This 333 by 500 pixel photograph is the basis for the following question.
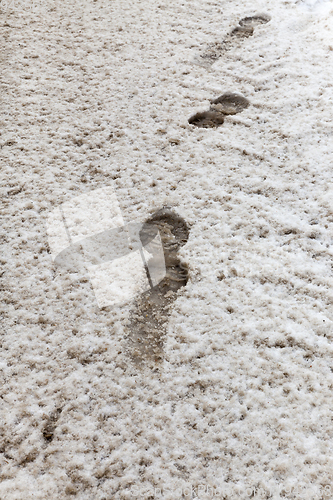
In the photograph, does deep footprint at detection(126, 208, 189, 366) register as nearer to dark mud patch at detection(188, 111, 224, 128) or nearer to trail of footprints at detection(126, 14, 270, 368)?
trail of footprints at detection(126, 14, 270, 368)

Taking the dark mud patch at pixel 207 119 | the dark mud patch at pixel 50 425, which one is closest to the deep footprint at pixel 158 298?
the dark mud patch at pixel 50 425

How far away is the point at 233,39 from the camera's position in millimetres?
2672

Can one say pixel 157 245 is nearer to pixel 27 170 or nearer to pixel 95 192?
pixel 95 192

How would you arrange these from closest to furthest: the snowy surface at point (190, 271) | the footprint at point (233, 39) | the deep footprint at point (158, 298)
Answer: the snowy surface at point (190, 271), the deep footprint at point (158, 298), the footprint at point (233, 39)

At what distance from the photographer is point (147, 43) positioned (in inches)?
106

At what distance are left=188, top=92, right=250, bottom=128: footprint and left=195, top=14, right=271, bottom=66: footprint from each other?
1.30 feet

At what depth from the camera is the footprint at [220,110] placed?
7.10 ft

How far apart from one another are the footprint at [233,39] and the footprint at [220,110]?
0.40 metres

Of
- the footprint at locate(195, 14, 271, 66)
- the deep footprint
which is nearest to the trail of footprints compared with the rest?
the deep footprint

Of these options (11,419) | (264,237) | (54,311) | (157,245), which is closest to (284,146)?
(264,237)

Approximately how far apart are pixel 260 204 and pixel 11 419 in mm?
1287

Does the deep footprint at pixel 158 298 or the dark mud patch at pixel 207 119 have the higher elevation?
→ the dark mud patch at pixel 207 119

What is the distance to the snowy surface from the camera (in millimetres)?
1172

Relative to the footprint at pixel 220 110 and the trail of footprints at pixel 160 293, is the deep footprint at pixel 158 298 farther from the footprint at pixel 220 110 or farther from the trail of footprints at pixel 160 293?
the footprint at pixel 220 110
